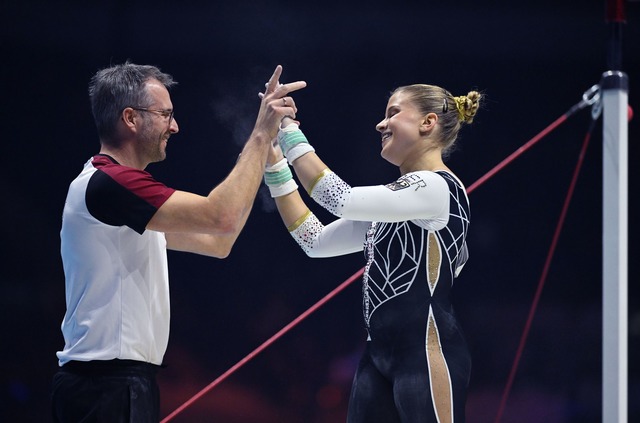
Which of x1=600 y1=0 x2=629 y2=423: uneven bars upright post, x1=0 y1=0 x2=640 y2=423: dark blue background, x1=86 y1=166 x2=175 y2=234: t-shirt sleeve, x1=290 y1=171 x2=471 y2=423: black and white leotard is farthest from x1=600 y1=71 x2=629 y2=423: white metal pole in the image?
x1=0 y1=0 x2=640 y2=423: dark blue background

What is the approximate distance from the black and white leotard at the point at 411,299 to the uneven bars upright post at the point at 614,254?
0.36 metres

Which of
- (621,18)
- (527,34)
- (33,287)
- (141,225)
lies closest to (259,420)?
(33,287)

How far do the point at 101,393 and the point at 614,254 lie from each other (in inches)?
45.7

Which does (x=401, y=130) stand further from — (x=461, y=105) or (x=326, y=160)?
(x=326, y=160)

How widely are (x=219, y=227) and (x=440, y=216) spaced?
558 millimetres

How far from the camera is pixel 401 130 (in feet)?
7.06

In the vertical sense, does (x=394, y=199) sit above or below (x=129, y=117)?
below

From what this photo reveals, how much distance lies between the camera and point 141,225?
5.95 ft

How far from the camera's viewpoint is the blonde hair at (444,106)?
2178mm

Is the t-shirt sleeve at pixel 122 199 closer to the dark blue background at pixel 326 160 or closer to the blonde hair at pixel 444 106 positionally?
the blonde hair at pixel 444 106

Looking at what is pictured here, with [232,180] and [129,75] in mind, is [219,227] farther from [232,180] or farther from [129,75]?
[129,75]

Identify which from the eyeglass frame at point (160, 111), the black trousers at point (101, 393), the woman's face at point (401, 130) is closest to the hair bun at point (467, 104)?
the woman's face at point (401, 130)

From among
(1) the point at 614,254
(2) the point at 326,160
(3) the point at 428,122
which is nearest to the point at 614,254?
(1) the point at 614,254

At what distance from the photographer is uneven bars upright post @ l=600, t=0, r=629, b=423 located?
1690 millimetres
